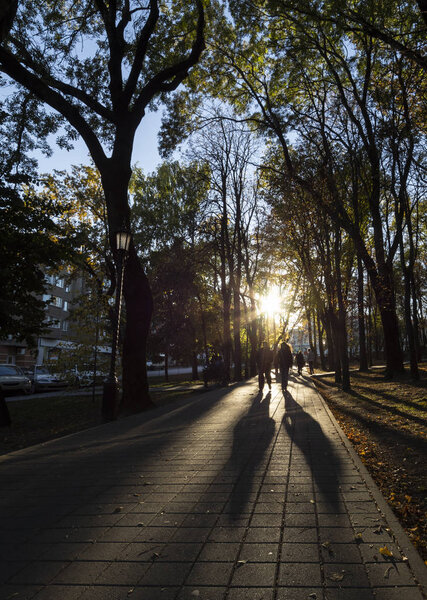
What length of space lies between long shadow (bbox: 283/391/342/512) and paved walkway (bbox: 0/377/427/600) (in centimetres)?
2

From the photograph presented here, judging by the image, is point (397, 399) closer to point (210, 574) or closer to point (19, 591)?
point (210, 574)

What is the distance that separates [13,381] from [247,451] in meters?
22.9

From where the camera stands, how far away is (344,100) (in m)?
15.3

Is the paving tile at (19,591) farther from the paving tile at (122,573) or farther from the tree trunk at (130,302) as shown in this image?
A: the tree trunk at (130,302)

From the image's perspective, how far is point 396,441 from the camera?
705 centimetres

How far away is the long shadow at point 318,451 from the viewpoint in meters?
4.30

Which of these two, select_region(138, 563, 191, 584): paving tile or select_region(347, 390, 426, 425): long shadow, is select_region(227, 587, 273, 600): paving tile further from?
select_region(347, 390, 426, 425): long shadow

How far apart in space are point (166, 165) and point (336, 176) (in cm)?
1879

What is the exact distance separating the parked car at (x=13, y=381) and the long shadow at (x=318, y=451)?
66.2ft

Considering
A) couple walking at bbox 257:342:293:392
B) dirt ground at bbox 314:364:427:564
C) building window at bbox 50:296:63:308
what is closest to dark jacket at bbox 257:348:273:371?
couple walking at bbox 257:342:293:392

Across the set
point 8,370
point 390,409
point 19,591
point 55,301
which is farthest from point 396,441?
point 8,370

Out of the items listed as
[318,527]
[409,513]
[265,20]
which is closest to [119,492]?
[318,527]

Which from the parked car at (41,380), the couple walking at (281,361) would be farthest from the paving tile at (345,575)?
the parked car at (41,380)

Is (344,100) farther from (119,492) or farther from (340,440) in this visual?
(119,492)
